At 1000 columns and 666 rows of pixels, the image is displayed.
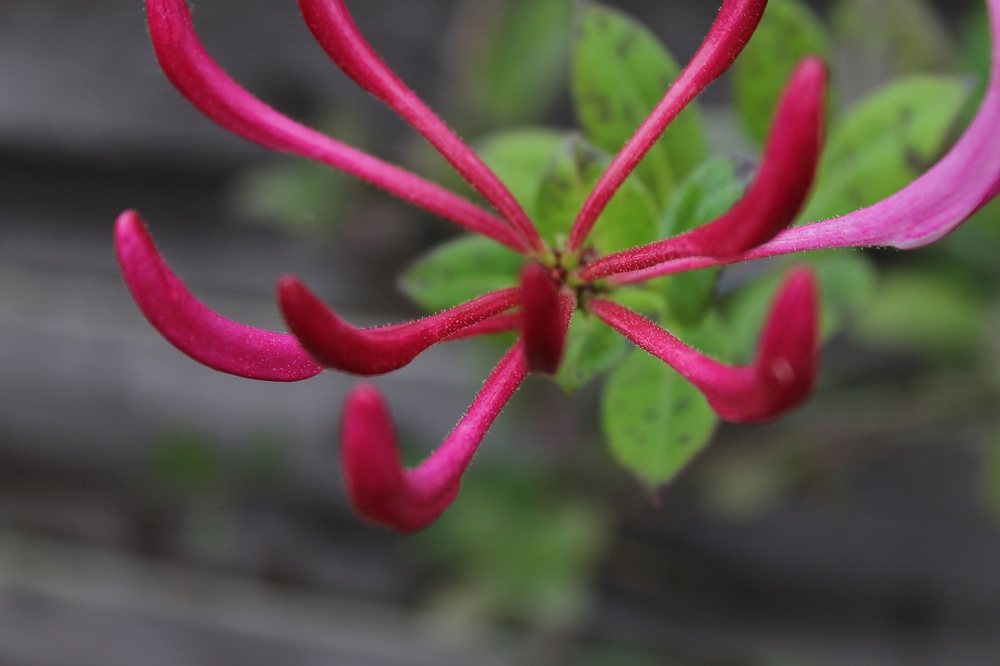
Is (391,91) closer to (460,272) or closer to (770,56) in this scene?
(460,272)

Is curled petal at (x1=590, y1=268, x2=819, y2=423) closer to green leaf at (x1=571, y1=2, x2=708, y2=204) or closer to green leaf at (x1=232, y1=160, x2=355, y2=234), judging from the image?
green leaf at (x1=571, y1=2, x2=708, y2=204)

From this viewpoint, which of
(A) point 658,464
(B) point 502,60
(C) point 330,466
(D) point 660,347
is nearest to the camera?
(D) point 660,347

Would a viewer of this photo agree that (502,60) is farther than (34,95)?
No

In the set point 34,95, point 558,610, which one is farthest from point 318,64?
point 558,610

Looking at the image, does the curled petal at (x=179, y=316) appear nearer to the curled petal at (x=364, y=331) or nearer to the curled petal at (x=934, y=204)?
the curled petal at (x=364, y=331)

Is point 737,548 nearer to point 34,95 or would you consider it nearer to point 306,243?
point 306,243

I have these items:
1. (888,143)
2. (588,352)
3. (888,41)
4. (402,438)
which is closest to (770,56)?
(888,143)

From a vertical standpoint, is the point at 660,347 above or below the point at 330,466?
below

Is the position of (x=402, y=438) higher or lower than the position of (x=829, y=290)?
higher
